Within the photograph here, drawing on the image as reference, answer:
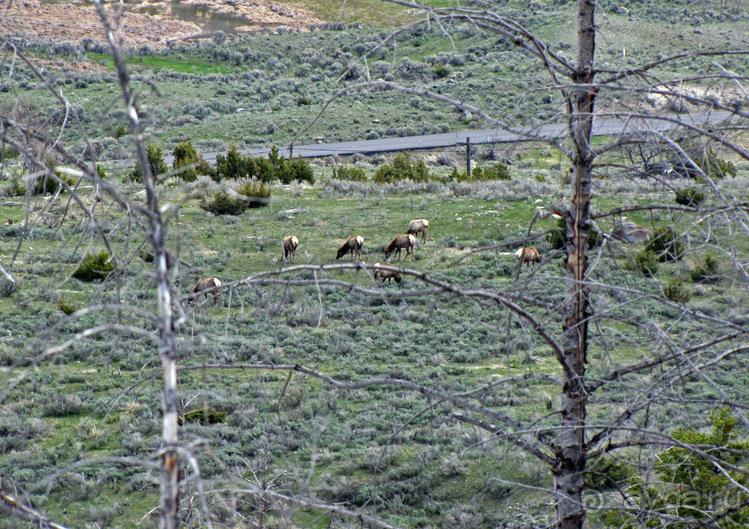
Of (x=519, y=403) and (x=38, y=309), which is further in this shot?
(x=38, y=309)

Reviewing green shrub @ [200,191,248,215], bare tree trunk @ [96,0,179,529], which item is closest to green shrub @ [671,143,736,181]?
bare tree trunk @ [96,0,179,529]

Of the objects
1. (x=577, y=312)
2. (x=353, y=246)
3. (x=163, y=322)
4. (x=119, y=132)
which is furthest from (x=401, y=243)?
(x=163, y=322)

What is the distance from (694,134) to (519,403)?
794cm

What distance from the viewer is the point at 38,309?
555 inches

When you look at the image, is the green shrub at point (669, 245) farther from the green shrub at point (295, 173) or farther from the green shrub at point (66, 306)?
the green shrub at point (295, 173)

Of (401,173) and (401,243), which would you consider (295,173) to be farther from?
(401,243)

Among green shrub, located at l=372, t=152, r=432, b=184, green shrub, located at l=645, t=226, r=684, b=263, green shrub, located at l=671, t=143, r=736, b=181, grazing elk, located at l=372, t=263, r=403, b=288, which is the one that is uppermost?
green shrub, located at l=671, t=143, r=736, b=181

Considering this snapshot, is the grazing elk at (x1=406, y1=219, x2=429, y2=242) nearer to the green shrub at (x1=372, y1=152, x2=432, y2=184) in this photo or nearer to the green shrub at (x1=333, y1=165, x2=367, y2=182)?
the green shrub at (x1=372, y1=152, x2=432, y2=184)

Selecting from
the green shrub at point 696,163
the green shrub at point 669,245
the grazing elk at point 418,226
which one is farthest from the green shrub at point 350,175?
the green shrub at point 696,163

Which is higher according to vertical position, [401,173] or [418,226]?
[418,226]

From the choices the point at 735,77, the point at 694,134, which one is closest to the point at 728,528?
the point at 694,134

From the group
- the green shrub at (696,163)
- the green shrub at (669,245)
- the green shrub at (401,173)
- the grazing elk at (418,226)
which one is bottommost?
Result: the green shrub at (401,173)

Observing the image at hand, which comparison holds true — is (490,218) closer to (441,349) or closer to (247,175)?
(441,349)

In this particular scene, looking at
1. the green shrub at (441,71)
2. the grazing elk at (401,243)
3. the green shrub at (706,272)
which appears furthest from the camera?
the green shrub at (441,71)
